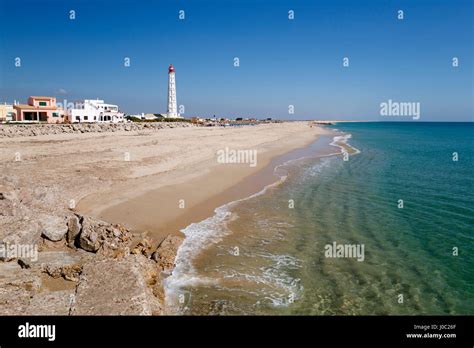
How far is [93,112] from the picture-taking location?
243 ft

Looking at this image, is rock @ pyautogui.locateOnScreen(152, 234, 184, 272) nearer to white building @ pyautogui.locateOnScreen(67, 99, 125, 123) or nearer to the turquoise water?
the turquoise water

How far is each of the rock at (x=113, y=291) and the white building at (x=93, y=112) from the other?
222ft

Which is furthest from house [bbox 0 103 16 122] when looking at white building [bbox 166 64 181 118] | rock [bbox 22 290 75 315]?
rock [bbox 22 290 75 315]

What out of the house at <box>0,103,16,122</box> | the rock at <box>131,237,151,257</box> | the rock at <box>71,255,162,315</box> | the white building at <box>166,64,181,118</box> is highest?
the white building at <box>166,64,181,118</box>

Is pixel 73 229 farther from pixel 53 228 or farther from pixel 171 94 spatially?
pixel 171 94

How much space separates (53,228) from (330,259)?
825 cm

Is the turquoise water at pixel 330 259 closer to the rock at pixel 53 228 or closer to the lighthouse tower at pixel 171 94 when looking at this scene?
the rock at pixel 53 228

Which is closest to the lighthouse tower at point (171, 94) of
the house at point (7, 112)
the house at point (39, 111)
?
the house at point (39, 111)

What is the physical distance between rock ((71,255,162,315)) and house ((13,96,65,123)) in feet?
210

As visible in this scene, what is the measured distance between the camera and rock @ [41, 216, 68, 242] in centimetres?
930

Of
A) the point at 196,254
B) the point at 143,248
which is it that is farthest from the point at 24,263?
the point at 196,254

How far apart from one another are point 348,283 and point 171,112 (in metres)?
112
